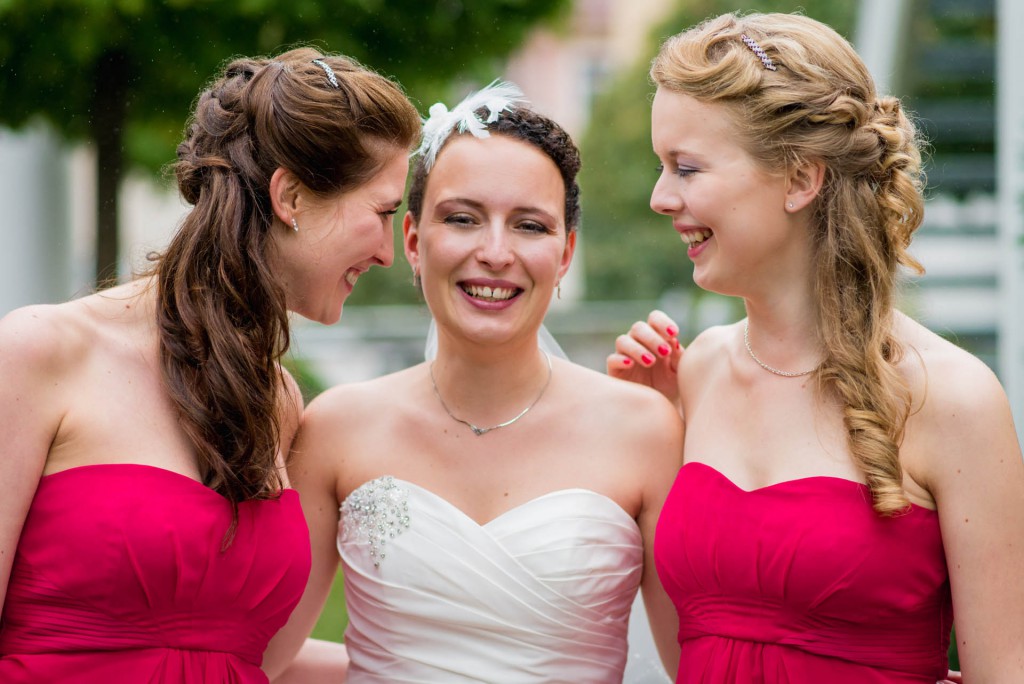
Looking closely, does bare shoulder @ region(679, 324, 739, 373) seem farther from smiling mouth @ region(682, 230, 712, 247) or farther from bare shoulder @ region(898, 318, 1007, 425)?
bare shoulder @ region(898, 318, 1007, 425)

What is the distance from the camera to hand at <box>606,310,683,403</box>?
3611 millimetres

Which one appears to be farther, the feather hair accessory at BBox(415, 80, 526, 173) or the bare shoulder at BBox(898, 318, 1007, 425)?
the feather hair accessory at BBox(415, 80, 526, 173)

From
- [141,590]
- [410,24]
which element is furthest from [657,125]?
[410,24]

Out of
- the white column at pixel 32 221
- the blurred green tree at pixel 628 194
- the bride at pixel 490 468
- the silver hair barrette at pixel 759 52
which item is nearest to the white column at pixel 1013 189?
the bride at pixel 490 468

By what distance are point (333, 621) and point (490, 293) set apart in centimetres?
397

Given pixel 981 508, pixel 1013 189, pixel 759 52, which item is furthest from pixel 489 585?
pixel 1013 189

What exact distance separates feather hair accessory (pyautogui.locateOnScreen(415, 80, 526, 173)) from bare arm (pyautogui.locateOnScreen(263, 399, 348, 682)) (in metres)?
0.84

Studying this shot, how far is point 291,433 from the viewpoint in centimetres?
350

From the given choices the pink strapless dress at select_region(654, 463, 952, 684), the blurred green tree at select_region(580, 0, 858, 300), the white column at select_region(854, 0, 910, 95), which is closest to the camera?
the pink strapless dress at select_region(654, 463, 952, 684)

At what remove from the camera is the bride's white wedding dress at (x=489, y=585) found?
3.24 metres

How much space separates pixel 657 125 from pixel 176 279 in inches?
51.0

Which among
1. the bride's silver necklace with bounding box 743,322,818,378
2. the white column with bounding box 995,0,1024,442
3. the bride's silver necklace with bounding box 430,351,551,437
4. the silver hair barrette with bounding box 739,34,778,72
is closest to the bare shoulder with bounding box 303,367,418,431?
the bride's silver necklace with bounding box 430,351,551,437

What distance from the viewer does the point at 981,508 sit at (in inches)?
107

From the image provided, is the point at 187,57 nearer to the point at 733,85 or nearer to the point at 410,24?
the point at 410,24
